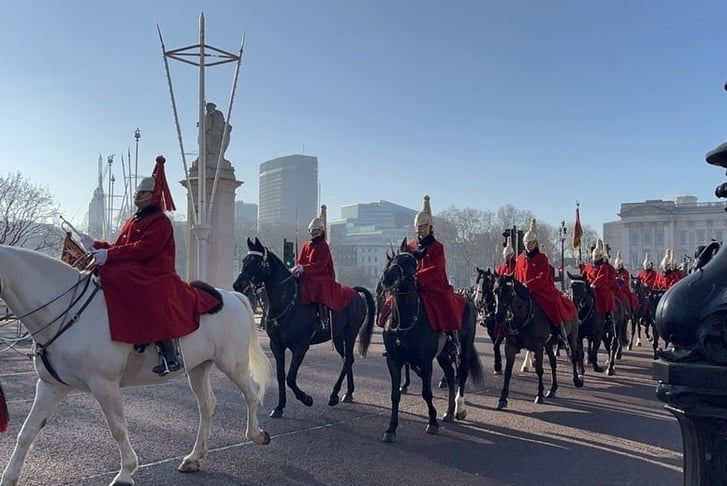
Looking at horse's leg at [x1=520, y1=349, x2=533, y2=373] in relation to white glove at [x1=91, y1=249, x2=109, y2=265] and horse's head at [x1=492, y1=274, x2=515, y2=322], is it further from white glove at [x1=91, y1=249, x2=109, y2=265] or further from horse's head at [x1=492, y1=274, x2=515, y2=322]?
white glove at [x1=91, y1=249, x2=109, y2=265]

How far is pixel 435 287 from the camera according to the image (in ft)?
28.1

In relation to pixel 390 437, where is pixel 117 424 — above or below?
above

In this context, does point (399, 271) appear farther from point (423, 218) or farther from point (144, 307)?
point (144, 307)

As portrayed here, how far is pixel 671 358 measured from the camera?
6.56 ft

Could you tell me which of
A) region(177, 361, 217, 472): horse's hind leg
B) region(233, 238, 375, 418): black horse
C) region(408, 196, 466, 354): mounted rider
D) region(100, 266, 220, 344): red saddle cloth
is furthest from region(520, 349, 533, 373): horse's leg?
region(100, 266, 220, 344): red saddle cloth

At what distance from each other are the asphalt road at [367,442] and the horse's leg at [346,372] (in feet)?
0.56

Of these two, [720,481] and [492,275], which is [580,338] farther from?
[720,481]

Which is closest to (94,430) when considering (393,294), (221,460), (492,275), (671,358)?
(221,460)

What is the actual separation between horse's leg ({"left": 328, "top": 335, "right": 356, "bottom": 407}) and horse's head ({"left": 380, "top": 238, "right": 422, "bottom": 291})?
252 cm

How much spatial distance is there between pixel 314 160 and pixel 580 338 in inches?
5724

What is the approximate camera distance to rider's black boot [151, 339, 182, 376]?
231 inches

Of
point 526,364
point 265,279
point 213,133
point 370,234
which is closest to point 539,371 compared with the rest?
point 526,364

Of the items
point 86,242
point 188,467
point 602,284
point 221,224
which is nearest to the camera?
point 86,242

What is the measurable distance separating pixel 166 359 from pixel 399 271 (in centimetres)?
311
